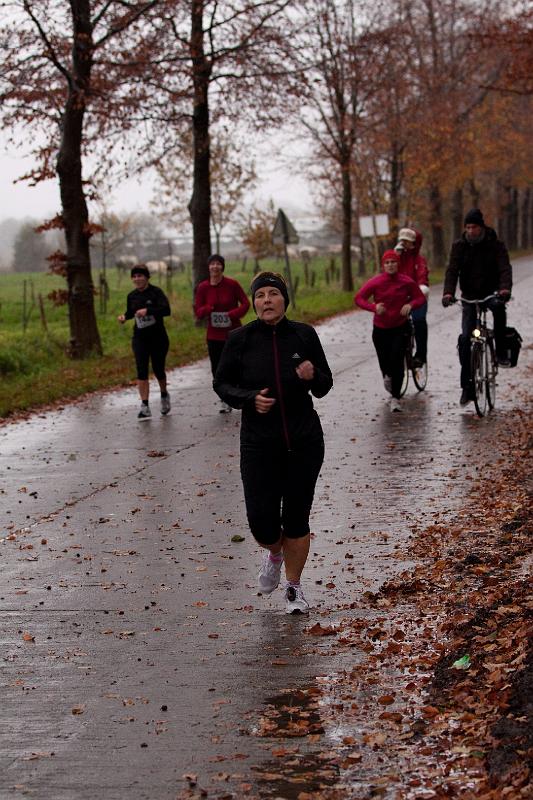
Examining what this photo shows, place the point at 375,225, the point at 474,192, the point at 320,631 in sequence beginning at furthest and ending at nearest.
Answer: the point at 474,192, the point at 375,225, the point at 320,631

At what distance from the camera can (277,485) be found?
23.1 feet

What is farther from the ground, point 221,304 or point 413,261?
point 413,261

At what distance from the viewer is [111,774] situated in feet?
15.7

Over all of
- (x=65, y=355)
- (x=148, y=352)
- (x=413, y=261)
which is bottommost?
(x=65, y=355)

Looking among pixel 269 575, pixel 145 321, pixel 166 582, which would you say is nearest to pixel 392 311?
pixel 145 321

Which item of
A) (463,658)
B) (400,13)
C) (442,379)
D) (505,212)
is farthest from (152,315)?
(505,212)

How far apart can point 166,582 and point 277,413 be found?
138 centimetres

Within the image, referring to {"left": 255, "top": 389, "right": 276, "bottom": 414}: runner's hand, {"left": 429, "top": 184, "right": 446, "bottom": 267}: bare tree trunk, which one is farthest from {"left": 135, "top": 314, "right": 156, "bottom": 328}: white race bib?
{"left": 429, "top": 184, "right": 446, "bottom": 267}: bare tree trunk

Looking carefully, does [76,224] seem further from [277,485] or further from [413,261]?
[277,485]

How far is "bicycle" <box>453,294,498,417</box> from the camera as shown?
46.0 feet

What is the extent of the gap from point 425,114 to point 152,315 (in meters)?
36.3

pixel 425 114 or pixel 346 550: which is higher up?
pixel 425 114

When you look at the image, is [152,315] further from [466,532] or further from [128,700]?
[128,700]

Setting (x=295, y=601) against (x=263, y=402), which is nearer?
(x=263, y=402)
